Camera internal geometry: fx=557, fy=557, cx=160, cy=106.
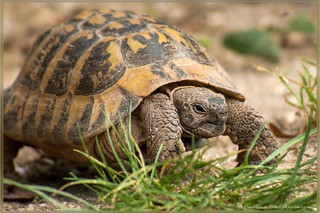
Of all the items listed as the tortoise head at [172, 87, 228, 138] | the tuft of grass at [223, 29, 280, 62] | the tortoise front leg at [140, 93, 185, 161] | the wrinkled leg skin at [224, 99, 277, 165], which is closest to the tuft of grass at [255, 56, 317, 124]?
the wrinkled leg skin at [224, 99, 277, 165]

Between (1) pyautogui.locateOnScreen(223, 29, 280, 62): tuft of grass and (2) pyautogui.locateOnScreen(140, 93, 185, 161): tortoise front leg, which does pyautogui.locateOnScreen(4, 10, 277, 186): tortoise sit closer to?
(2) pyautogui.locateOnScreen(140, 93, 185, 161): tortoise front leg

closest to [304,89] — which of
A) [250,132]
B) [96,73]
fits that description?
[250,132]

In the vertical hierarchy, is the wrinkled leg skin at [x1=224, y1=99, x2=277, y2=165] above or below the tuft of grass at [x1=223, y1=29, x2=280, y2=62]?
below

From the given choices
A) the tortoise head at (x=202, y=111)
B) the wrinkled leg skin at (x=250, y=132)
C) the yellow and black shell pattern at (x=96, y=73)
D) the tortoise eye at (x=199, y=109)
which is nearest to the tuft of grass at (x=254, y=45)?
the yellow and black shell pattern at (x=96, y=73)

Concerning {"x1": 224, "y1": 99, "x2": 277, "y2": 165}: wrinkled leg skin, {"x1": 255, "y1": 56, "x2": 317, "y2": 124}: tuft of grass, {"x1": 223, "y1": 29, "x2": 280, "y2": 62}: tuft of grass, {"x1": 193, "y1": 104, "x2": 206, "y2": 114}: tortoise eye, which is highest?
{"x1": 223, "y1": 29, "x2": 280, "y2": 62}: tuft of grass

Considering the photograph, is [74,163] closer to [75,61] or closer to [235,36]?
[75,61]
